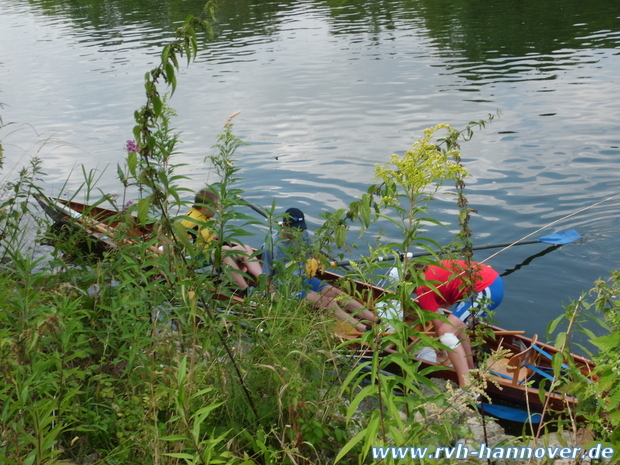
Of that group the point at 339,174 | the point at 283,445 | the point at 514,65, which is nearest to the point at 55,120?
the point at 339,174

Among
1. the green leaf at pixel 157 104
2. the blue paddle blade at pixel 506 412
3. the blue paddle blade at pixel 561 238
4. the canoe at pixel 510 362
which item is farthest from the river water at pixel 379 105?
the green leaf at pixel 157 104

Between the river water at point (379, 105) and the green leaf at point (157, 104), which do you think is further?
the river water at point (379, 105)

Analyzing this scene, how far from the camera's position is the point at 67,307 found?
3521mm

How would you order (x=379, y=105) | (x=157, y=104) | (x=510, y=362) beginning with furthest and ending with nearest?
(x=379, y=105) → (x=510, y=362) → (x=157, y=104)

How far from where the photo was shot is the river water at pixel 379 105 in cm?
919

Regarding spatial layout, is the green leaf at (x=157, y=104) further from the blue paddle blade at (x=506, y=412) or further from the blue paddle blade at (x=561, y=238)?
the blue paddle blade at (x=561, y=238)

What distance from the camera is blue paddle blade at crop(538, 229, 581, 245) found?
26.3 feet

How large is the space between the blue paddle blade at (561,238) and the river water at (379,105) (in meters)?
0.17

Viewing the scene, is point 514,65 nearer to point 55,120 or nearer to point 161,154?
point 55,120

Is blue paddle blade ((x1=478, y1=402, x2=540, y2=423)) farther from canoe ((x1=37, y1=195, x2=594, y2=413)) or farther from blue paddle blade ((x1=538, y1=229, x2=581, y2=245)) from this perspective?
blue paddle blade ((x1=538, y1=229, x2=581, y2=245))

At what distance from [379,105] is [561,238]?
25.0 feet

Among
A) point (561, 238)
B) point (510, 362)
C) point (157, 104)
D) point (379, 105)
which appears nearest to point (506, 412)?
point (510, 362)

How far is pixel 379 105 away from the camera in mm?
14859

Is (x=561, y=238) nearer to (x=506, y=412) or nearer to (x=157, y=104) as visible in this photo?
(x=506, y=412)
